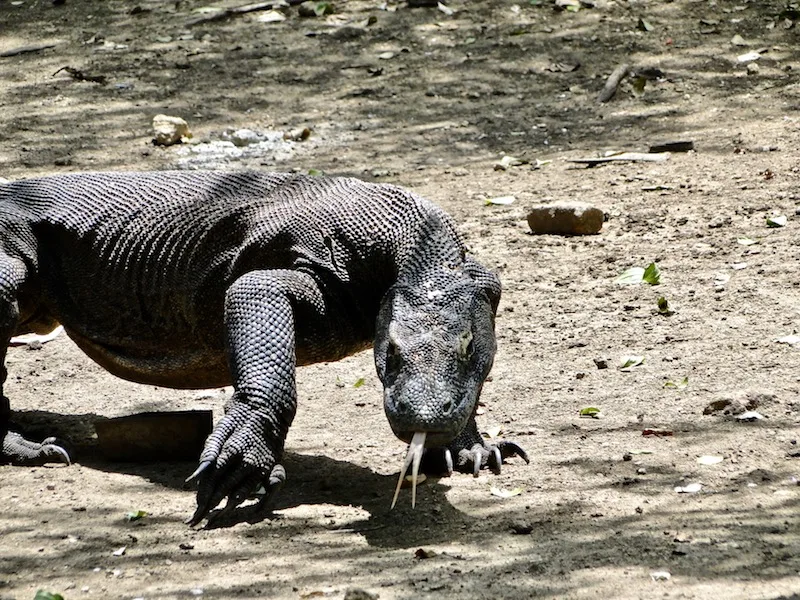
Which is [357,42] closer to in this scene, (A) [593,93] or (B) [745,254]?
(A) [593,93]

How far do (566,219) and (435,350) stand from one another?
3761 mm

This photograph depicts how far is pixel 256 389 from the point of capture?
13.4 feet

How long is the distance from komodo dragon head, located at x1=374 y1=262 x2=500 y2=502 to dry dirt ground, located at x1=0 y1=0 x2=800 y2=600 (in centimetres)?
39

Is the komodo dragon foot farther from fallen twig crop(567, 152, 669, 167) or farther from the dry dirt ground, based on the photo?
fallen twig crop(567, 152, 669, 167)

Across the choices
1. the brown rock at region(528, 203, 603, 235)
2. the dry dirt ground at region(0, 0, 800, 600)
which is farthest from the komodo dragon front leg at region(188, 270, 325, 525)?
the brown rock at region(528, 203, 603, 235)

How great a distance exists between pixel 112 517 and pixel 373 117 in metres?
6.27

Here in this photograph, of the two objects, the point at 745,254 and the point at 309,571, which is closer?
the point at 309,571

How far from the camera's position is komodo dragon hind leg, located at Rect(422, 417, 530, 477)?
447cm

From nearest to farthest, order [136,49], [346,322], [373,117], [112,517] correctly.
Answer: [112,517] < [346,322] < [373,117] < [136,49]

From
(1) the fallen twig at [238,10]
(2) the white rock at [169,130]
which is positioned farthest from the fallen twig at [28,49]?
(2) the white rock at [169,130]

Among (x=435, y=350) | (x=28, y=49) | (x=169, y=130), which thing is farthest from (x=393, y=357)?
(x=28, y=49)

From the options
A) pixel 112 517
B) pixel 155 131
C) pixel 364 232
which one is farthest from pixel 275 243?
pixel 155 131

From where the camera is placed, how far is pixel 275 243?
4.50 meters

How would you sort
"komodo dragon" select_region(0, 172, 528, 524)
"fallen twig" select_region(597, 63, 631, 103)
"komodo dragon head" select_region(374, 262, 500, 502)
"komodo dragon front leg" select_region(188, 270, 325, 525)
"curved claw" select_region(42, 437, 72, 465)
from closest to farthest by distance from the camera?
"komodo dragon head" select_region(374, 262, 500, 502) → "komodo dragon" select_region(0, 172, 528, 524) → "komodo dragon front leg" select_region(188, 270, 325, 525) → "curved claw" select_region(42, 437, 72, 465) → "fallen twig" select_region(597, 63, 631, 103)
